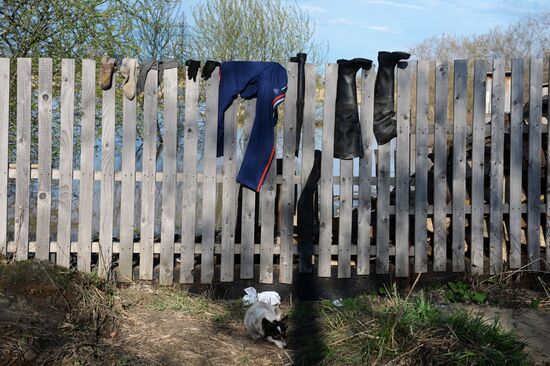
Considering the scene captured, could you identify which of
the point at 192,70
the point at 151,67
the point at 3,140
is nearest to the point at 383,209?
the point at 192,70

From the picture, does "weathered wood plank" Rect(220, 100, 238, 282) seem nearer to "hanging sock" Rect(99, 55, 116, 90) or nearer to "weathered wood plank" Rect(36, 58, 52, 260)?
"hanging sock" Rect(99, 55, 116, 90)

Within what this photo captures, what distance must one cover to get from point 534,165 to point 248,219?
3.06 meters

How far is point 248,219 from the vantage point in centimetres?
652

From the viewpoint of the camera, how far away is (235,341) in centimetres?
525

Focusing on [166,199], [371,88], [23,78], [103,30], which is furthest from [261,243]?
[103,30]

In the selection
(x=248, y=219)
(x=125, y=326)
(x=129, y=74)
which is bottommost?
(x=125, y=326)

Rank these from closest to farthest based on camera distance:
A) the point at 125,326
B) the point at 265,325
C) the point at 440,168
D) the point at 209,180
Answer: the point at 265,325
the point at 125,326
the point at 209,180
the point at 440,168

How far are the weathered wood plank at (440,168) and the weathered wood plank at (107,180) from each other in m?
3.23

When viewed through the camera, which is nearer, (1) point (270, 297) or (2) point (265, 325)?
(2) point (265, 325)

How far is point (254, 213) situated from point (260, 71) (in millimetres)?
1389

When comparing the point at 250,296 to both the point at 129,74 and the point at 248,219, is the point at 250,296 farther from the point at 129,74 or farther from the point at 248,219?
the point at 129,74

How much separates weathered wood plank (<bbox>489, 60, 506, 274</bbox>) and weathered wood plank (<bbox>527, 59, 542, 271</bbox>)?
0.33 metres

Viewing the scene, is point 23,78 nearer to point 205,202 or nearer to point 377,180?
point 205,202

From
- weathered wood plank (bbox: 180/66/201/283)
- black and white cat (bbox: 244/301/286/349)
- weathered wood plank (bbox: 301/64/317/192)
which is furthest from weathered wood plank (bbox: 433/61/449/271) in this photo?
weathered wood plank (bbox: 180/66/201/283)
